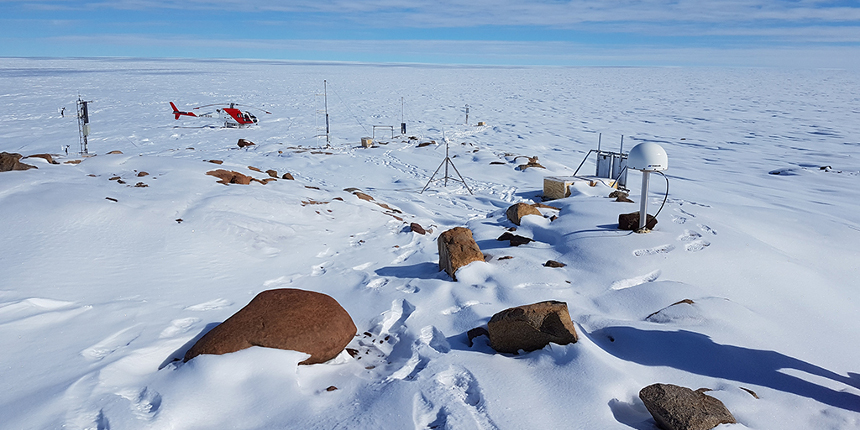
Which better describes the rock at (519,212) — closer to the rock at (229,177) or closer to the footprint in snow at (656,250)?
the footprint in snow at (656,250)

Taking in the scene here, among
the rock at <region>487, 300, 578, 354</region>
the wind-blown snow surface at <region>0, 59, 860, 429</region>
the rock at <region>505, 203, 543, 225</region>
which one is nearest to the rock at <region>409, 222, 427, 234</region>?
the wind-blown snow surface at <region>0, 59, 860, 429</region>

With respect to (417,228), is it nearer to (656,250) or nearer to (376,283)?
(376,283)

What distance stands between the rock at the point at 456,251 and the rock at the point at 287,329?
210 centimetres

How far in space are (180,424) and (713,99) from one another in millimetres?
49500

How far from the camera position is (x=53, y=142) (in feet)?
70.3

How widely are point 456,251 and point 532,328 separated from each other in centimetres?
234

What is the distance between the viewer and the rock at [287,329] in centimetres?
416

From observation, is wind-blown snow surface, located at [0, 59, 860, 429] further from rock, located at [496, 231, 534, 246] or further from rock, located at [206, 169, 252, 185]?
rock, located at [206, 169, 252, 185]

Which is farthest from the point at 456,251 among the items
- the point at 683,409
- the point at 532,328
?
the point at 683,409

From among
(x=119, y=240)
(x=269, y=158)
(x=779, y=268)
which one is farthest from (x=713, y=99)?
(x=119, y=240)

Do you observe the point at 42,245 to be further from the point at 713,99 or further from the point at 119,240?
the point at 713,99

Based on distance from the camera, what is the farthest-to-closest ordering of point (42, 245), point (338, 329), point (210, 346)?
point (42, 245) → point (338, 329) → point (210, 346)

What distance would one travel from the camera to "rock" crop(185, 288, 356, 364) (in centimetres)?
416

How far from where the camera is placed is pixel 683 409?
10.7ft
